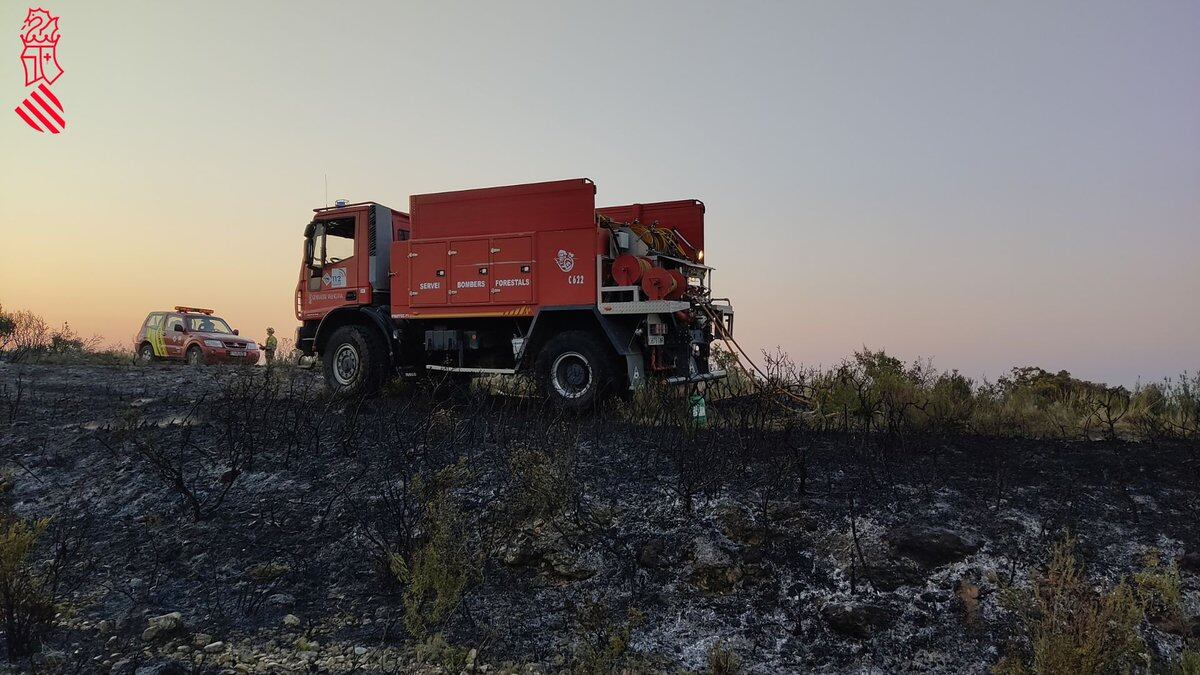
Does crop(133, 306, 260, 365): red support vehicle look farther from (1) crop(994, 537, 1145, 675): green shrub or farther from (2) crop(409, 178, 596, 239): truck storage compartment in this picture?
(1) crop(994, 537, 1145, 675): green shrub

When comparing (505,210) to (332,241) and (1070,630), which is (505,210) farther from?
(1070,630)

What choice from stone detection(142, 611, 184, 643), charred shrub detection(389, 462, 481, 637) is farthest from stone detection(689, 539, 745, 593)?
A: stone detection(142, 611, 184, 643)

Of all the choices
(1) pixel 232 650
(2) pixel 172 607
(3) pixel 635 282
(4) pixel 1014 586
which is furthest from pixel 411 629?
(3) pixel 635 282

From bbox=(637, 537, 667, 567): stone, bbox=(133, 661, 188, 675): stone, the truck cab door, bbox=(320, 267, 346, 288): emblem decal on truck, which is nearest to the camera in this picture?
bbox=(133, 661, 188, 675): stone

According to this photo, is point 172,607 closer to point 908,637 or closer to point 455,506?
point 455,506

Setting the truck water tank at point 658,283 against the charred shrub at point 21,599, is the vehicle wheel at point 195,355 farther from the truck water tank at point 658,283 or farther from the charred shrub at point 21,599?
the charred shrub at point 21,599

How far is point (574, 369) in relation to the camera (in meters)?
9.75

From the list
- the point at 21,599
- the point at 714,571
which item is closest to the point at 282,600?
the point at 21,599

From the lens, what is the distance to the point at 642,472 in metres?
5.75

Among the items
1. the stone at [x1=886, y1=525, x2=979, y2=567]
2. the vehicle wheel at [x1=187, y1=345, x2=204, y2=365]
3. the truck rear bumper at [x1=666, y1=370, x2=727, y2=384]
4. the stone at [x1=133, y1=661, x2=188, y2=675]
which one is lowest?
the stone at [x1=133, y1=661, x2=188, y2=675]

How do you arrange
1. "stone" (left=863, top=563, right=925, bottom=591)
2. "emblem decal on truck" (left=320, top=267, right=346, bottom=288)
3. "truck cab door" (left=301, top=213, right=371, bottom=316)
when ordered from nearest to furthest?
"stone" (left=863, top=563, right=925, bottom=591)
"truck cab door" (left=301, top=213, right=371, bottom=316)
"emblem decal on truck" (left=320, top=267, right=346, bottom=288)

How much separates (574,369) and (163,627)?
6.25 m

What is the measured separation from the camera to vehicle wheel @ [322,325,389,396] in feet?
36.7

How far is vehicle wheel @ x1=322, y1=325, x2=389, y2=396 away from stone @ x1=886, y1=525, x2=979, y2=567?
8656 millimetres
